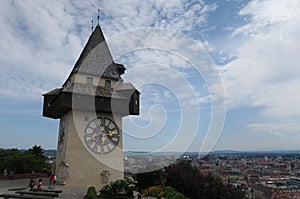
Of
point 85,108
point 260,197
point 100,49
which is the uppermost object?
point 100,49

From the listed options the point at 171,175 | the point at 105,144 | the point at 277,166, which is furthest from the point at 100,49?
the point at 277,166

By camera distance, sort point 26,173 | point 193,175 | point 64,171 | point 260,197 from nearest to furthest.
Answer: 1. point 64,171
2. point 193,175
3. point 26,173
4. point 260,197

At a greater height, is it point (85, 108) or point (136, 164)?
point (85, 108)

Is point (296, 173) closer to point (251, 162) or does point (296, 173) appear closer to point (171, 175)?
point (251, 162)

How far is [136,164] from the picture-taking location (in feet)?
53.4

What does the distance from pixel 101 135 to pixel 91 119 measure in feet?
3.87

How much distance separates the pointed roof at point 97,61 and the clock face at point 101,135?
10.7 feet

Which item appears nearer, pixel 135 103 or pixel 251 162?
pixel 135 103

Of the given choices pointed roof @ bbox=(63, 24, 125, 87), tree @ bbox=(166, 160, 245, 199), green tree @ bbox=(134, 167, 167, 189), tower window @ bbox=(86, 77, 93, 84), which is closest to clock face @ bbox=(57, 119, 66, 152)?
tower window @ bbox=(86, 77, 93, 84)

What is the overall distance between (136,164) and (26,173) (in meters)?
12.0

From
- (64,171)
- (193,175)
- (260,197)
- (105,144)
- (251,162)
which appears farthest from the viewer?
(251,162)

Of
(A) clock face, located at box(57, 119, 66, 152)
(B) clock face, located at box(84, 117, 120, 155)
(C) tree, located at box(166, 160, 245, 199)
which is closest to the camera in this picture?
(B) clock face, located at box(84, 117, 120, 155)

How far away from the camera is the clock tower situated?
16.0 m

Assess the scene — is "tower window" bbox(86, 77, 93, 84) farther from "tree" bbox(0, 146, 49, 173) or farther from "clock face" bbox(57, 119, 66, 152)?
"tree" bbox(0, 146, 49, 173)
